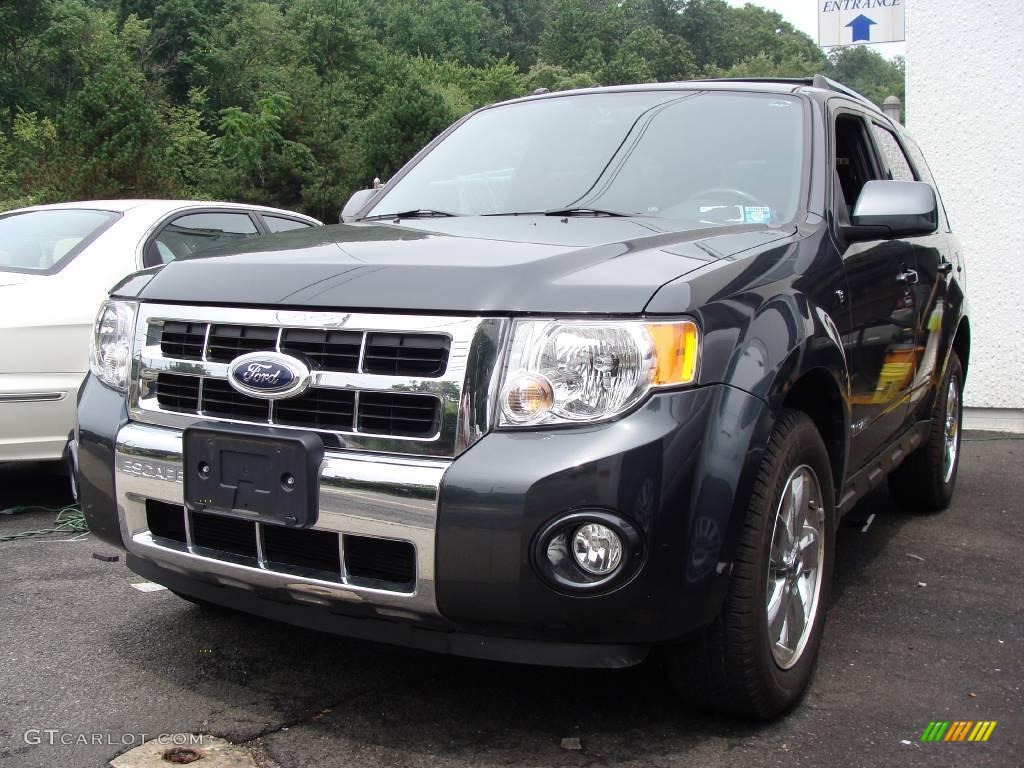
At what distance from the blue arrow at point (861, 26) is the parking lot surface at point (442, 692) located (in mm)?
7565

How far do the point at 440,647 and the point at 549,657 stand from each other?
0.27 meters

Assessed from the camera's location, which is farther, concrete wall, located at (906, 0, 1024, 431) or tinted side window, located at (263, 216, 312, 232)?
concrete wall, located at (906, 0, 1024, 431)

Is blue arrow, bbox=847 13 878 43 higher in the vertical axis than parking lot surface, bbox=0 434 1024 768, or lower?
higher

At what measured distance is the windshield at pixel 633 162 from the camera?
11.4 ft

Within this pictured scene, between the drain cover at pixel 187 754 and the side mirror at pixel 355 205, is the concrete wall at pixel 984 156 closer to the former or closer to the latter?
the side mirror at pixel 355 205

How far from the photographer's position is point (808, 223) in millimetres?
3318

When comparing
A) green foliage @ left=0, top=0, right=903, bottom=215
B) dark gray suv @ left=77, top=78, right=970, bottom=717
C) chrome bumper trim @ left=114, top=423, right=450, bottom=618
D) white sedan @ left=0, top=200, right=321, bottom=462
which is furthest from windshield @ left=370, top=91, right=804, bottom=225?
green foliage @ left=0, top=0, right=903, bottom=215

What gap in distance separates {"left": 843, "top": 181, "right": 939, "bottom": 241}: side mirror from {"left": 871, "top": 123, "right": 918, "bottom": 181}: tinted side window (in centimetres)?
111

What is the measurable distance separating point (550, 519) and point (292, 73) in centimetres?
5863

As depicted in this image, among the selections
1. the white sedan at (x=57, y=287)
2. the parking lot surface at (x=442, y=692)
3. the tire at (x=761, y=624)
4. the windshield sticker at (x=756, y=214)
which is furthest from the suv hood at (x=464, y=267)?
the white sedan at (x=57, y=287)

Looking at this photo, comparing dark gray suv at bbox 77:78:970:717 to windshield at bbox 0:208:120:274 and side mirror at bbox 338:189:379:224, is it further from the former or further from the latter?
windshield at bbox 0:208:120:274

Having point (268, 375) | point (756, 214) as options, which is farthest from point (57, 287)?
point (756, 214)

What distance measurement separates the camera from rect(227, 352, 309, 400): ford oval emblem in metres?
2.55

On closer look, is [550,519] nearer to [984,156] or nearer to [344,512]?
[344,512]
